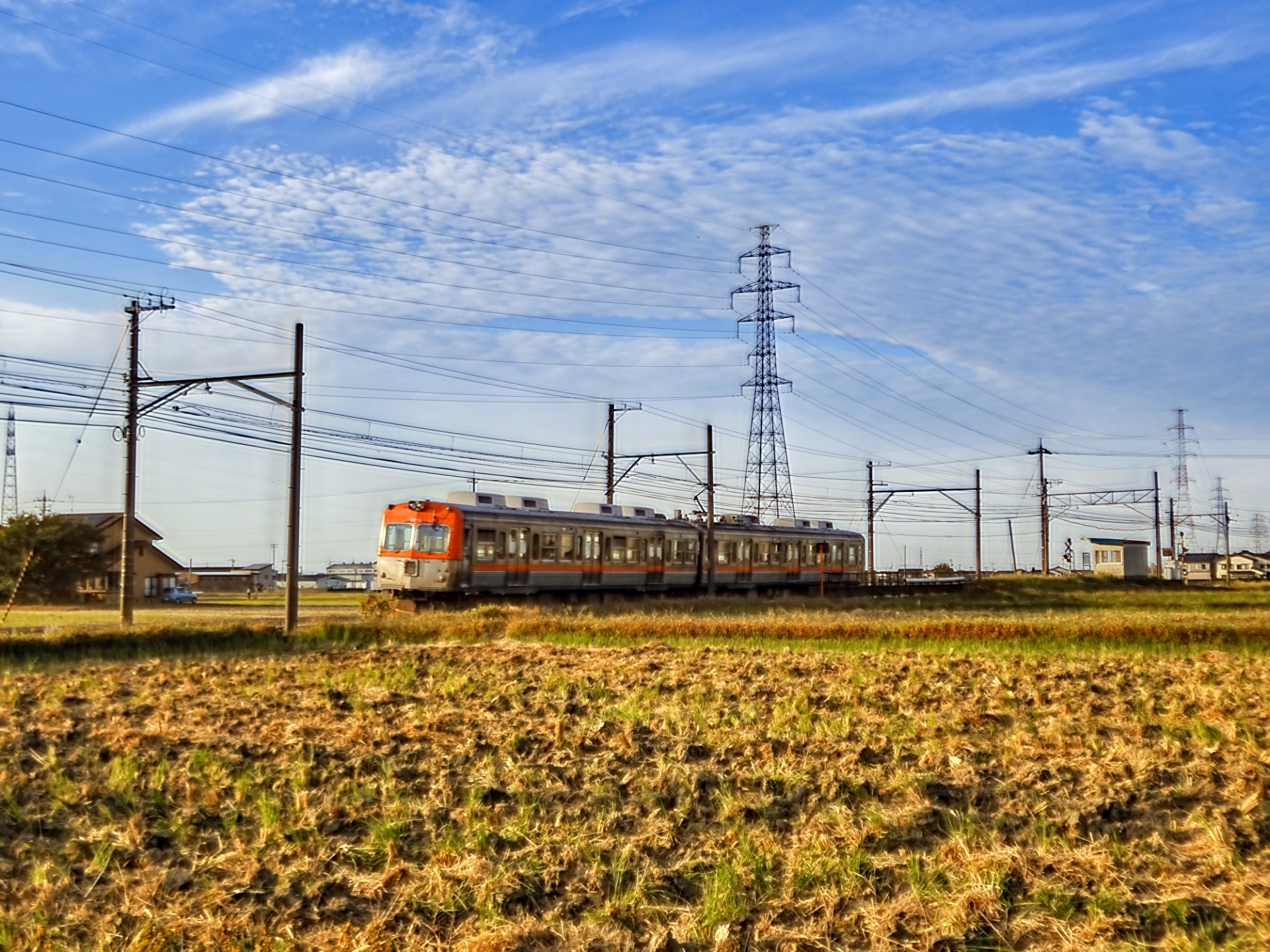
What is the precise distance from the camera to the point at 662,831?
752 cm

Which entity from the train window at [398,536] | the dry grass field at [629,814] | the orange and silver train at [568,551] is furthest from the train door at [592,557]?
the dry grass field at [629,814]

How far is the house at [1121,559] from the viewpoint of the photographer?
2653 inches

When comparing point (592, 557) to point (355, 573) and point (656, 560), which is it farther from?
point (355, 573)

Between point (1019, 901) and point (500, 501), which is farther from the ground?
point (500, 501)

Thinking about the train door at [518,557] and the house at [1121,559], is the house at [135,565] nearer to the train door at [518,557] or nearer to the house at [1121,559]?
the train door at [518,557]

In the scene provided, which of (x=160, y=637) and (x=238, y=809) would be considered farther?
(x=160, y=637)

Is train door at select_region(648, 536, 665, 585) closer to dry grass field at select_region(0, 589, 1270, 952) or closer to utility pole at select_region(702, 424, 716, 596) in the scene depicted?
utility pole at select_region(702, 424, 716, 596)

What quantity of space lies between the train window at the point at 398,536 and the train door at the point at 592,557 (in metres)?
5.47

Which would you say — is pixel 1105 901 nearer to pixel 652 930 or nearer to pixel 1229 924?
pixel 1229 924

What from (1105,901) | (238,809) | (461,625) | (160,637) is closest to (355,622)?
(461,625)

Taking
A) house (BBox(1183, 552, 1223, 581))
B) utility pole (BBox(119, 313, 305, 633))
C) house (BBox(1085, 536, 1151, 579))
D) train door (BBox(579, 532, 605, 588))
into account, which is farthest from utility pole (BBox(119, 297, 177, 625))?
house (BBox(1183, 552, 1223, 581))

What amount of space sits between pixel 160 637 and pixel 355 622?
15.6ft

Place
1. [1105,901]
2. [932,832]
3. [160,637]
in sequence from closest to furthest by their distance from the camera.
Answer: [1105,901] → [932,832] → [160,637]

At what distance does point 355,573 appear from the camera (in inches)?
4190
